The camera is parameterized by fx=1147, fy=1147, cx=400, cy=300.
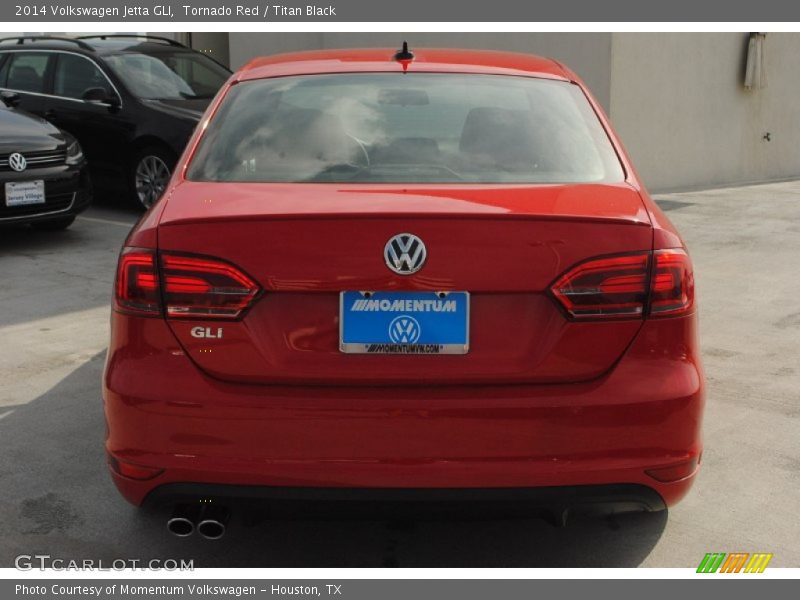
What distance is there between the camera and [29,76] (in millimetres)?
11758

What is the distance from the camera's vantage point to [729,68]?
54.2ft

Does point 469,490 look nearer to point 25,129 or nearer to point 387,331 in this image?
point 387,331


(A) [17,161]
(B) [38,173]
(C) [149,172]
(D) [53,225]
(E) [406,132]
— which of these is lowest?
(D) [53,225]

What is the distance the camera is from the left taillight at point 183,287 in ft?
9.89

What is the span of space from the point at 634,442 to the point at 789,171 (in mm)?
16918

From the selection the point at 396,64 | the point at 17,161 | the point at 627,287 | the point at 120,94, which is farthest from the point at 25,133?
the point at 627,287

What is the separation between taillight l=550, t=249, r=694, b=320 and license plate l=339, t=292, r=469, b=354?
0.27m

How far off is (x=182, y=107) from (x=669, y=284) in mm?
8330

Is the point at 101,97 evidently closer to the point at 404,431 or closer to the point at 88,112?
the point at 88,112

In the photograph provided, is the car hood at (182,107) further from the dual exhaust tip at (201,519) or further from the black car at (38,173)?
the dual exhaust tip at (201,519)

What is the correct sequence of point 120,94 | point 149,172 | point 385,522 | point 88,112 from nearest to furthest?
1. point 385,522
2. point 149,172
3. point 120,94
4. point 88,112

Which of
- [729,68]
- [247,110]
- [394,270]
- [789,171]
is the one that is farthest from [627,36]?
[394,270]

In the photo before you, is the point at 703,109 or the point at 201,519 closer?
the point at 201,519

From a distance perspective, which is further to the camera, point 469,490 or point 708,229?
point 708,229
